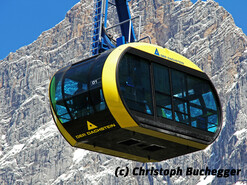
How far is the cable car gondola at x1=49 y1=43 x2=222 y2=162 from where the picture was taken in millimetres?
21844

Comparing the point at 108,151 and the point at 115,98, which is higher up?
the point at 115,98

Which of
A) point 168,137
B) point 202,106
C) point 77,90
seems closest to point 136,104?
point 168,137

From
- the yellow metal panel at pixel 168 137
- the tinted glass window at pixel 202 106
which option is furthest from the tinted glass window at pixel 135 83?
the tinted glass window at pixel 202 106

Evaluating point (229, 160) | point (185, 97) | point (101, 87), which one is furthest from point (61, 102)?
point (229, 160)

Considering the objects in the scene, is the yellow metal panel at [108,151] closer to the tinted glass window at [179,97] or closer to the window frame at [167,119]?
the window frame at [167,119]

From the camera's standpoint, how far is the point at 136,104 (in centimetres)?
2217

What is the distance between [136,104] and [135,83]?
2.46 ft

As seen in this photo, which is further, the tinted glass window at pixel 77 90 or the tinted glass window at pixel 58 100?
the tinted glass window at pixel 58 100

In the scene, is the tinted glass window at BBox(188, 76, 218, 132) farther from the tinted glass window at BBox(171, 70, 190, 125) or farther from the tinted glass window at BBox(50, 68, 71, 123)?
the tinted glass window at BBox(50, 68, 71, 123)

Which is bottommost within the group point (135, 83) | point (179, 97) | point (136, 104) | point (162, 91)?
point (136, 104)

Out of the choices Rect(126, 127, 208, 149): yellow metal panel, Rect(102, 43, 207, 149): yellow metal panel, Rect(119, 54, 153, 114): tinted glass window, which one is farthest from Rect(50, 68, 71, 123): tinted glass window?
Rect(126, 127, 208, 149): yellow metal panel

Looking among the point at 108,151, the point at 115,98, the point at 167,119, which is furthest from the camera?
the point at 108,151

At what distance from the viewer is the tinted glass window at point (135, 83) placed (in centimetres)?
2203

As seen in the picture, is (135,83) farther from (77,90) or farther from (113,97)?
(77,90)
